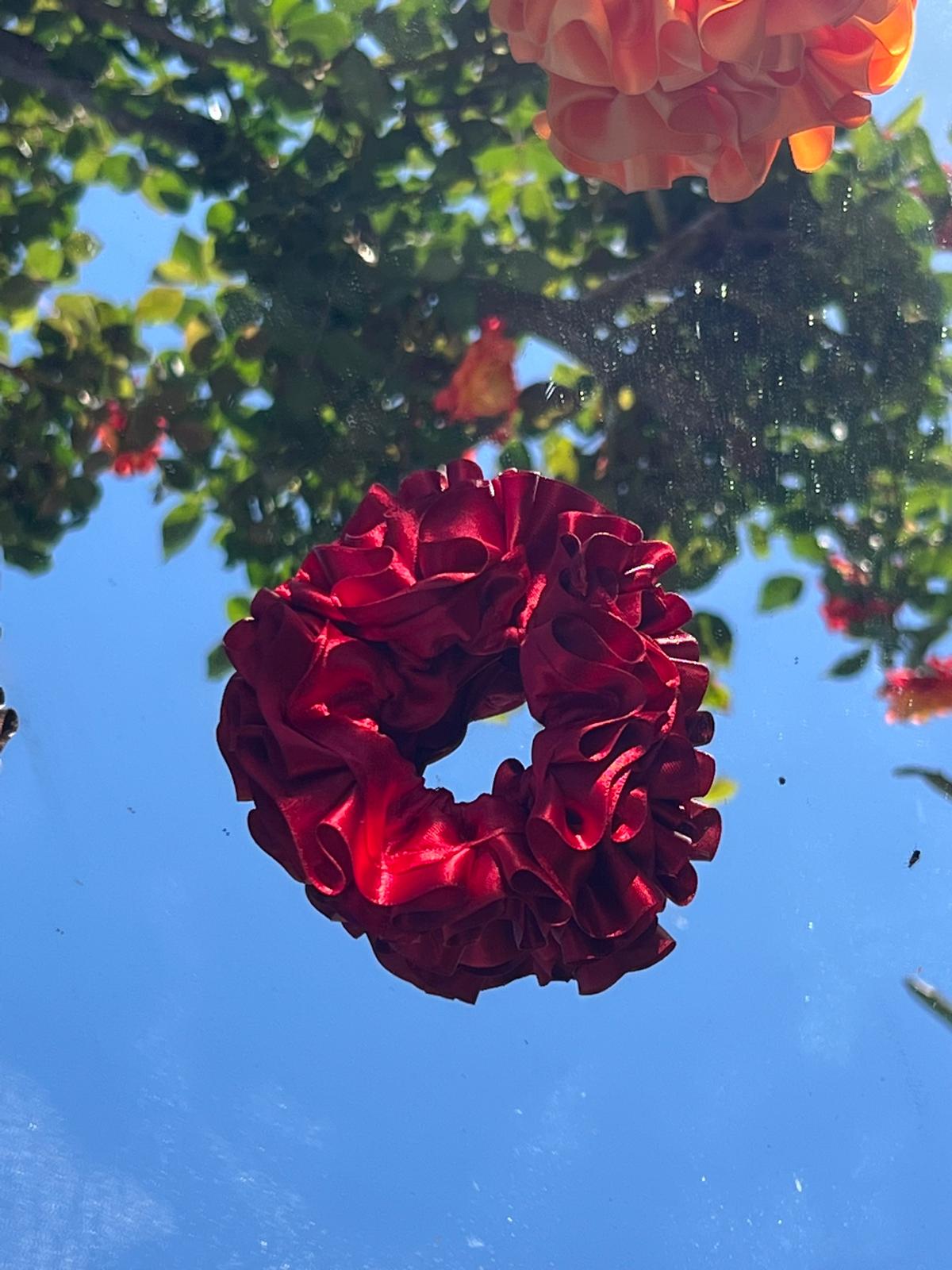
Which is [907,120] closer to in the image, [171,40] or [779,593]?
[779,593]

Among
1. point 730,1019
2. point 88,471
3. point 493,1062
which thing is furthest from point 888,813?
point 88,471

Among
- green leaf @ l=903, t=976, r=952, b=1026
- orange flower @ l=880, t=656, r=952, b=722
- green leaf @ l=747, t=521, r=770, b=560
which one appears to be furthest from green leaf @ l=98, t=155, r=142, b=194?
green leaf @ l=903, t=976, r=952, b=1026

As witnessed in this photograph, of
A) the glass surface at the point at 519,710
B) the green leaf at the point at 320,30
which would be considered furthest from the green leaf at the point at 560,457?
the green leaf at the point at 320,30

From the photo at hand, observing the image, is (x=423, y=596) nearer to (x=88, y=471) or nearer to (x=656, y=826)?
(x=656, y=826)

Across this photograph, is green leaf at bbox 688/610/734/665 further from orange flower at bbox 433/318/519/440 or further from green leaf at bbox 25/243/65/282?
green leaf at bbox 25/243/65/282

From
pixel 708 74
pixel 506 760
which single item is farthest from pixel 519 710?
pixel 708 74
